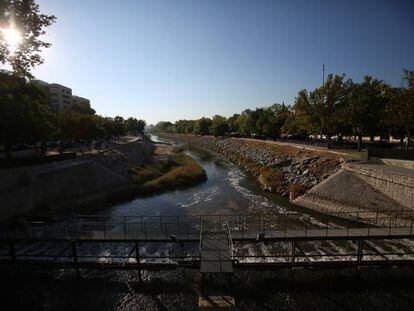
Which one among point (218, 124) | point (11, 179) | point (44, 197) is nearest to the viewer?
point (11, 179)

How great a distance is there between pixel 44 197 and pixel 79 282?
59.3 feet

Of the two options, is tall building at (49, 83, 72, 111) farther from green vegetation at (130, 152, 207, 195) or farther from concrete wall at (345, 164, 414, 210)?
concrete wall at (345, 164, 414, 210)

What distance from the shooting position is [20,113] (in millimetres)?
27969

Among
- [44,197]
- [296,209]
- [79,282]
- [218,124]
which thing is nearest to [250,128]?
[218,124]

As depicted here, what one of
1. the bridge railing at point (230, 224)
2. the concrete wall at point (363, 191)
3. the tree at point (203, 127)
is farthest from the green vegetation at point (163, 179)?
the tree at point (203, 127)

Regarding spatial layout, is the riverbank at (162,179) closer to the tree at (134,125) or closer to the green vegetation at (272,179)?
the green vegetation at (272,179)

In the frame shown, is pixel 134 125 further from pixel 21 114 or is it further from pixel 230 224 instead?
pixel 230 224

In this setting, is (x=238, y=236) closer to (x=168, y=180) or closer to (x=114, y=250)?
(x=114, y=250)

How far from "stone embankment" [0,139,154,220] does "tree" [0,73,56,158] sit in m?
4.14

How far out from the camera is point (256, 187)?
136 feet

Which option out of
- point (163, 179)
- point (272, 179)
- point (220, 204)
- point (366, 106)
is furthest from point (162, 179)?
point (366, 106)

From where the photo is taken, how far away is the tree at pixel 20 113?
27.3 meters

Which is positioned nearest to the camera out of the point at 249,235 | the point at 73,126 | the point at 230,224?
the point at 249,235

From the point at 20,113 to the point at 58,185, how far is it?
10.3m
